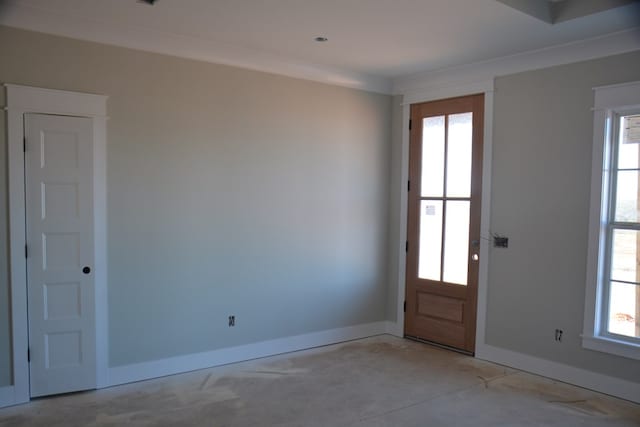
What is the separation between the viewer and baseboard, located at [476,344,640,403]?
370 cm

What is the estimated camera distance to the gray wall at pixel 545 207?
155 inches

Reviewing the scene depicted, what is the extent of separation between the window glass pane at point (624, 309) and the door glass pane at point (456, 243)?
1.30m

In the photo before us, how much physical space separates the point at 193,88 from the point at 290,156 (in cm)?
112

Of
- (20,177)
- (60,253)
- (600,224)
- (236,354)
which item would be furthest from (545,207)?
(20,177)

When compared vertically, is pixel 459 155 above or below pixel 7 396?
above

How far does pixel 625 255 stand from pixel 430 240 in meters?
1.81

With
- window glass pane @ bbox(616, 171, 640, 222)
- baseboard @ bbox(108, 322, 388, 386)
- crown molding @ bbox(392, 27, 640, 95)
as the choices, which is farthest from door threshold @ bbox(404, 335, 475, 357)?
crown molding @ bbox(392, 27, 640, 95)

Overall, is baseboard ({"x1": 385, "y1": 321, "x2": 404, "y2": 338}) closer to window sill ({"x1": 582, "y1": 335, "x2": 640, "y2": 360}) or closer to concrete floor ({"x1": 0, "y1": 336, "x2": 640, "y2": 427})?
concrete floor ({"x1": 0, "y1": 336, "x2": 640, "y2": 427})

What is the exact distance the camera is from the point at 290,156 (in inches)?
187

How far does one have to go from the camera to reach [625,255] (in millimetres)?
3801

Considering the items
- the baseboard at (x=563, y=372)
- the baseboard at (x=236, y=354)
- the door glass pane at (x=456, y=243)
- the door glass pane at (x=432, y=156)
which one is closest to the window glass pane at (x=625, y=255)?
the baseboard at (x=563, y=372)

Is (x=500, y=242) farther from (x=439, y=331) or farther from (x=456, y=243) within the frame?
(x=439, y=331)

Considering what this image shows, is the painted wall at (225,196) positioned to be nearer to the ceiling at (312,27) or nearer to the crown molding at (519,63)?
the ceiling at (312,27)

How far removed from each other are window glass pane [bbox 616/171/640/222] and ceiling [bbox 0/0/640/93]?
1.11 m
